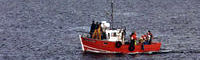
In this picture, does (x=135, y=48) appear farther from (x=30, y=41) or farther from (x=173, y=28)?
(x=173, y=28)

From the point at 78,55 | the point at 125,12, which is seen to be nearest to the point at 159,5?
the point at 125,12

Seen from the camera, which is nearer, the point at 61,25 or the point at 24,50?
the point at 24,50

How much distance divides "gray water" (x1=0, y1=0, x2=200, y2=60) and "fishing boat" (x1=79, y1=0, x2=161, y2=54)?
27.7 inches

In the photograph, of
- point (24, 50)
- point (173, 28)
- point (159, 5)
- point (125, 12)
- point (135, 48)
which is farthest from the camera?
point (159, 5)

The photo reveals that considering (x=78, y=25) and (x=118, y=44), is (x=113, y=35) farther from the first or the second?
(x=78, y=25)

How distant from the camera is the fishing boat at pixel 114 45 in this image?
78.8 meters

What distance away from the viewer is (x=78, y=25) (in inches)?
4451

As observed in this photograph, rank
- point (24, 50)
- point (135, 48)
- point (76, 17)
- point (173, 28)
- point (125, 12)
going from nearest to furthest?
1. point (135, 48)
2. point (24, 50)
3. point (173, 28)
4. point (76, 17)
5. point (125, 12)

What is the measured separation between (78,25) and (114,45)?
34.8 meters

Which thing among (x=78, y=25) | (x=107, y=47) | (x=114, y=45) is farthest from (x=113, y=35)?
(x=78, y=25)

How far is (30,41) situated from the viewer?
308 feet

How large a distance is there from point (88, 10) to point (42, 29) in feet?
127

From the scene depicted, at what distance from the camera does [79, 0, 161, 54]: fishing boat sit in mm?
78750

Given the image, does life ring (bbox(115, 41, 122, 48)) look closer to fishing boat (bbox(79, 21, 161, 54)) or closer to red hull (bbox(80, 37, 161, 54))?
fishing boat (bbox(79, 21, 161, 54))
